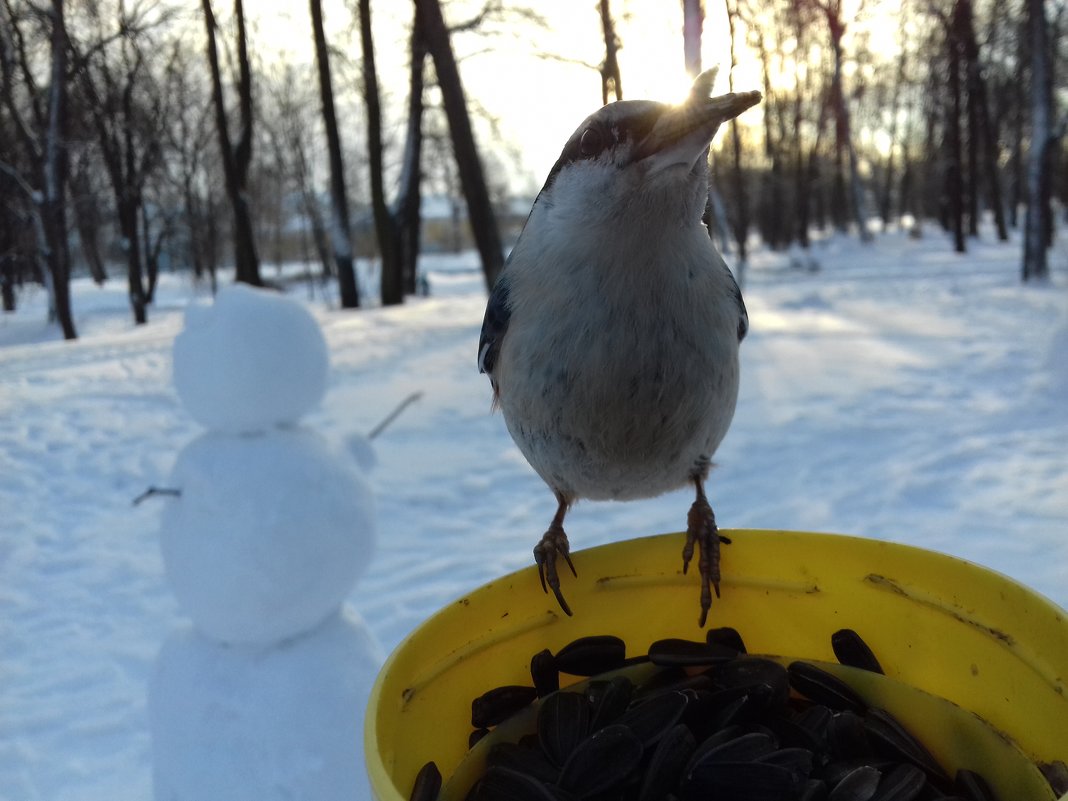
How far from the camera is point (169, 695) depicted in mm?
1879

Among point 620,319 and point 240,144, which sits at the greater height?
point 240,144

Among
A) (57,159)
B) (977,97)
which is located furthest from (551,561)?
(977,97)

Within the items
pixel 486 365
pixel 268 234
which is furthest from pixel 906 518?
pixel 268 234

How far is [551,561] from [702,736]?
364 mm

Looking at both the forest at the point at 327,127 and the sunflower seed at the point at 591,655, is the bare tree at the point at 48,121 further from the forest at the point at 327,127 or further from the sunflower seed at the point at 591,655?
the sunflower seed at the point at 591,655

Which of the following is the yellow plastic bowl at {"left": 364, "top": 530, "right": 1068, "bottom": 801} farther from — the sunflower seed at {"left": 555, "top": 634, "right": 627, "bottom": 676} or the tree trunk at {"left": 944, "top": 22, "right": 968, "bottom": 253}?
the tree trunk at {"left": 944, "top": 22, "right": 968, "bottom": 253}

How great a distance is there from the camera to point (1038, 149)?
389 inches

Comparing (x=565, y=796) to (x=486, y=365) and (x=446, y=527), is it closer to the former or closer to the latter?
(x=486, y=365)

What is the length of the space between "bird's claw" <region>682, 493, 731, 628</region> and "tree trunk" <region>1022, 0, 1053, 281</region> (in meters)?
10.3

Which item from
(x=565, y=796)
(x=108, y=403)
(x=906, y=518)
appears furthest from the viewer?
(x=108, y=403)

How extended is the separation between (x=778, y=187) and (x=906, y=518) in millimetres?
22026

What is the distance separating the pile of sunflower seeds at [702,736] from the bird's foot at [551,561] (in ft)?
0.35

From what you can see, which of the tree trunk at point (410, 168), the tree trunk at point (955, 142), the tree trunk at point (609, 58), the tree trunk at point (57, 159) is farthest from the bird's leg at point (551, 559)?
the tree trunk at point (955, 142)

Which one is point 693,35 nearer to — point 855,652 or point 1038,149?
point 855,652
